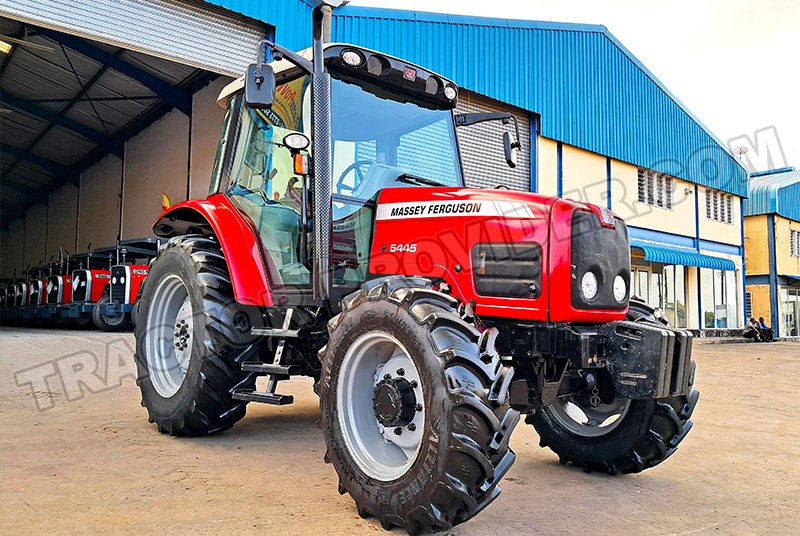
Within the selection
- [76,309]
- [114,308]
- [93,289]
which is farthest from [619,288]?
[76,309]

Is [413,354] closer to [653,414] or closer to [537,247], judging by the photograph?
[537,247]

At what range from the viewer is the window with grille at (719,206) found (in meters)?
25.5

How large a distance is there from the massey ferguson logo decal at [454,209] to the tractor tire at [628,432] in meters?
1.01

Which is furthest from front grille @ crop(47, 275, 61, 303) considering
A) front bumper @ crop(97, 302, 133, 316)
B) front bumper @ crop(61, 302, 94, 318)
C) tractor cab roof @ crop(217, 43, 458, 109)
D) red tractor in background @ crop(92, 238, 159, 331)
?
tractor cab roof @ crop(217, 43, 458, 109)

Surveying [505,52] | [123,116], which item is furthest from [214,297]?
[123,116]

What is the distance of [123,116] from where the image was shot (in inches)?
803

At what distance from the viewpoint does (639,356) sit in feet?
10.2

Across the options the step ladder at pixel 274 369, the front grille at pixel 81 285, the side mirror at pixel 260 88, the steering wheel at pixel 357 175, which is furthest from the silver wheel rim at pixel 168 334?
the front grille at pixel 81 285

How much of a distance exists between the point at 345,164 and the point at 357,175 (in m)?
0.10

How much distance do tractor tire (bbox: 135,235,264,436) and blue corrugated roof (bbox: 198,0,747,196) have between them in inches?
297

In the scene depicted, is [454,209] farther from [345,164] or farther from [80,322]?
[80,322]

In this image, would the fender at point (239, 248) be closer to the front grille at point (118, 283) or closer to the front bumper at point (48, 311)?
the front grille at point (118, 283)

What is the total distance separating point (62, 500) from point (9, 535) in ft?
1.46

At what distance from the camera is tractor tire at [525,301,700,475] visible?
11.7 ft
